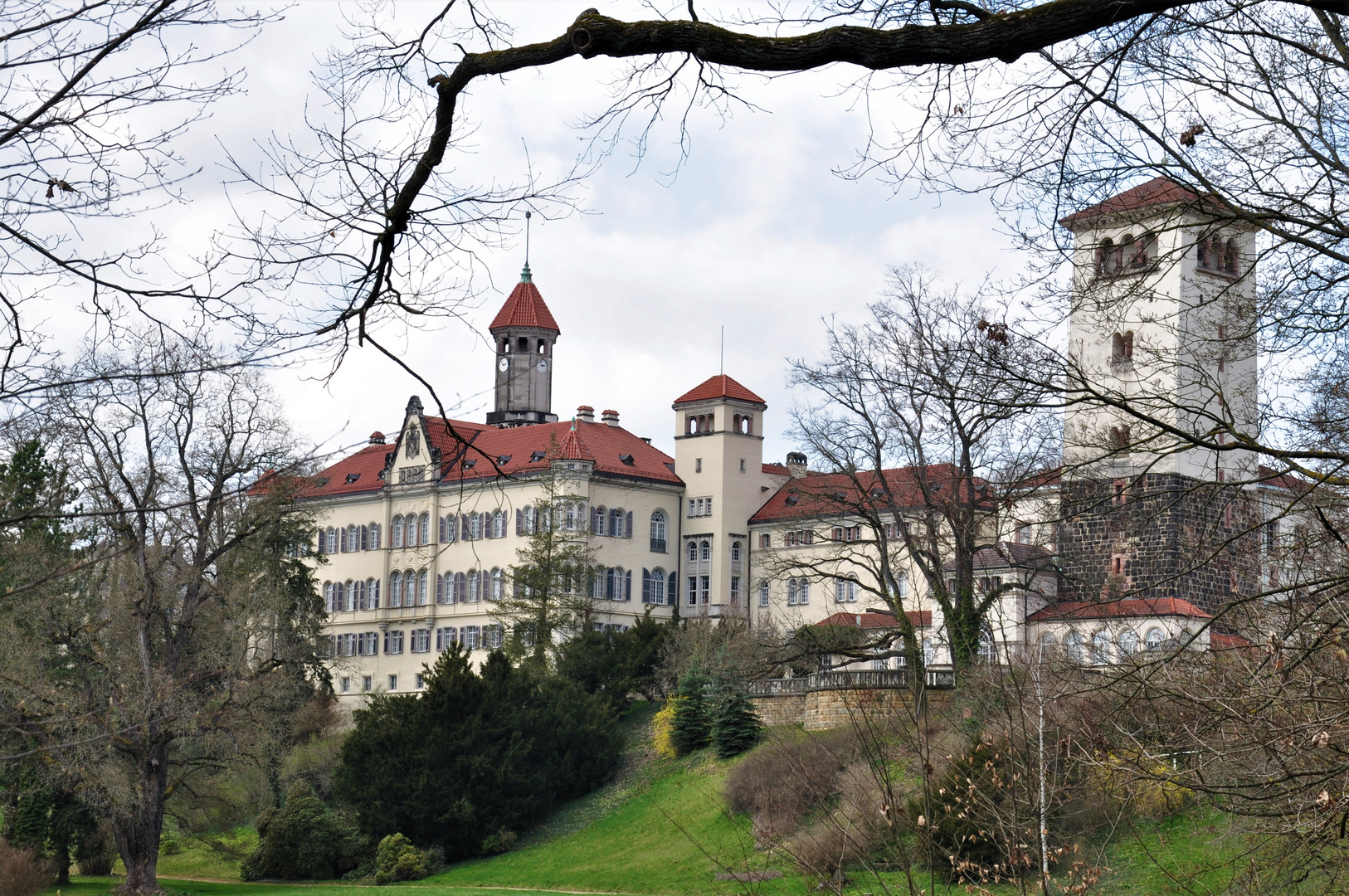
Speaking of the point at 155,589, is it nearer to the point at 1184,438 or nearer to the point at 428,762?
the point at 428,762

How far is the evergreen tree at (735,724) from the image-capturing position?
4375cm

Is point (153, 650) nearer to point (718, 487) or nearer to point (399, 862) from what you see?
point (399, 862)

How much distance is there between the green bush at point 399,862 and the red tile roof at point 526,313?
1683 inches

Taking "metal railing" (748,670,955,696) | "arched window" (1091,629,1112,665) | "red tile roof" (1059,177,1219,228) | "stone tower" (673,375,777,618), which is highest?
"stone tower" (673,375,777,618)

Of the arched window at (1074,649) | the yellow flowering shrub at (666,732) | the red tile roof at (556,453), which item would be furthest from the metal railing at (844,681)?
the red tile roof at (556,453)

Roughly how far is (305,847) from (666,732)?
11368 millimetres

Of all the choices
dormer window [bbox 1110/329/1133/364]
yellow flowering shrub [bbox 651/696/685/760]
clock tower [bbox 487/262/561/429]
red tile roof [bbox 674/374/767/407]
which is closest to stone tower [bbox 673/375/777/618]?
red tile roof [bbox 674/374/767/407]

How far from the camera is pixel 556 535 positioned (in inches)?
2645

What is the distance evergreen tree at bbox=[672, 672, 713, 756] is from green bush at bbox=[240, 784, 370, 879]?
9.51 meters

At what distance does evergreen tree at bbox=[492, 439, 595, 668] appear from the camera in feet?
203

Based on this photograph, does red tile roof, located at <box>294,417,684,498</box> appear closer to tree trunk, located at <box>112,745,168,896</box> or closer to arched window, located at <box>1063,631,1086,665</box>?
arched window, located at <box>1063,631,1086,665</box>

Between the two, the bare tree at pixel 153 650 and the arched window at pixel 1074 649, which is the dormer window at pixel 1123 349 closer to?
the arched window at pixel 1074 649

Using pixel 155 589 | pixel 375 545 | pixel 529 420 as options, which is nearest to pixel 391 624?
pixel 375 545

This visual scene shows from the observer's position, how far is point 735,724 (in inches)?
1726
